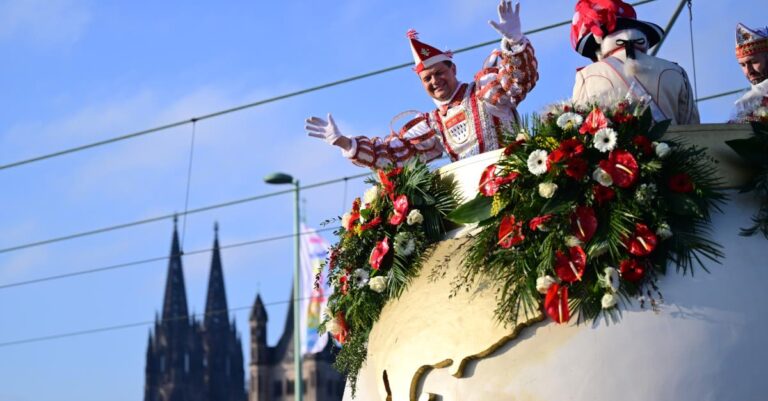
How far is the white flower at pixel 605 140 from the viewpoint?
15.6 feet

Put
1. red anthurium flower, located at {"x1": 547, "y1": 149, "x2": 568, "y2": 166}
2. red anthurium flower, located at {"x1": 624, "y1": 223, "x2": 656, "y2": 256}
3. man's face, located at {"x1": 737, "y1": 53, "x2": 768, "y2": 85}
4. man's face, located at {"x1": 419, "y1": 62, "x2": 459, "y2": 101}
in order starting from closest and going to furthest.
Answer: red anthurium flower, located at {"x1": 624, "y1": 223, "x2": 656, "y2": 256}, red anthurium flower, located at {"x1": 547, "y1": 149, "x2": 568, "y2": 166}, man's face, located at {"x1": 419, "y1": 62, "x2": 459, "y2": 101}, man's face, located at {"x1": 737, "y1": 53, "x2": 768, "y2": 85}

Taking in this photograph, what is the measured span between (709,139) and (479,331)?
3.69 feet

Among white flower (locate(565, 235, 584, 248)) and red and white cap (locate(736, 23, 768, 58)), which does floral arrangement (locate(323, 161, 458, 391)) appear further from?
red and white cap (locate(736, 23, 768, 58))

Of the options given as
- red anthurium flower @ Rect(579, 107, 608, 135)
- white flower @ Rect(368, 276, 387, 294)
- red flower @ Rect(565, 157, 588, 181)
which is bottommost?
white flower @ Rect(368, 276, 387, 294)

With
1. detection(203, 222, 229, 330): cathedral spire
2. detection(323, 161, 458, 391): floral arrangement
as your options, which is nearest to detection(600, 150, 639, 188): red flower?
detection(323, 161, 458, 391): floral arrangement

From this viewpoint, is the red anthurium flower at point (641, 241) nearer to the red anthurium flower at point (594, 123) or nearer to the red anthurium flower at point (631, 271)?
the red anthurium flower at point (631, 271)

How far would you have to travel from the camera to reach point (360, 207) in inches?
224

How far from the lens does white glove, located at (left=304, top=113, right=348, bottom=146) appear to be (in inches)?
246

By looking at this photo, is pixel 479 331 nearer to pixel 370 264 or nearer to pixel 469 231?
pixel 469 231

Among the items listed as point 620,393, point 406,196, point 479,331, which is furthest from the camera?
point 406,196

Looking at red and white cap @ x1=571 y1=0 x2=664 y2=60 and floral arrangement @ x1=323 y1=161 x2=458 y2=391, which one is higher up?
red and white cap @ x1=571 y1=0 x2=664 y2=60

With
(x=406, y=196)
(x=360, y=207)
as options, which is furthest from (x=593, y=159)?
(x=360, y=207)

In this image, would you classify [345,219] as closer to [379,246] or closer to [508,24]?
[379,246]

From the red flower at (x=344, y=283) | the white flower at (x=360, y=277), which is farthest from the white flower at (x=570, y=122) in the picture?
the red flower at (x=344, y=283)
